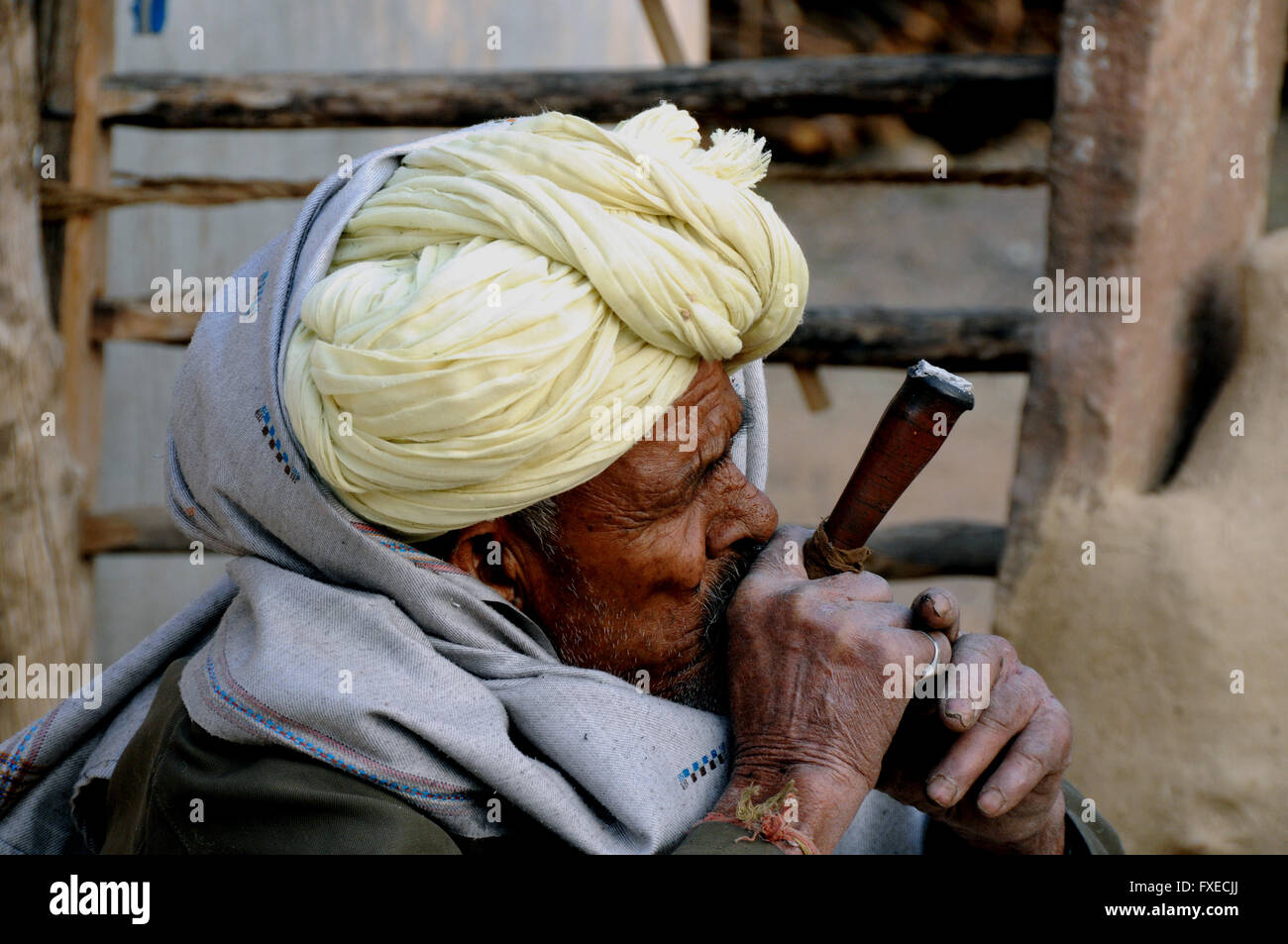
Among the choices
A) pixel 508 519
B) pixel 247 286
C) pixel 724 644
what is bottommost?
pixel 724 644

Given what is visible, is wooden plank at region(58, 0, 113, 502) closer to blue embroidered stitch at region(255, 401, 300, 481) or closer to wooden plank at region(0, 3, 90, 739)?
wooden plank at region(0, 3, 90, 739)

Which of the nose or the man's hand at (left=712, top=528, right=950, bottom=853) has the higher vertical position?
the nose

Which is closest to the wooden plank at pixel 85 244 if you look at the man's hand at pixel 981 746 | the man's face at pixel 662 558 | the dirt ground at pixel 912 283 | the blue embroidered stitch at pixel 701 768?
the man's face at pixel 662 558

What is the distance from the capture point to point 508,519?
75.0 inches

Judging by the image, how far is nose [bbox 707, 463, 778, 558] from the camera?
6.57 feet

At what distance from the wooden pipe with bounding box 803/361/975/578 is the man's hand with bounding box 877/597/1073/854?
169mm

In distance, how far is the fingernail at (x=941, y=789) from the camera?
1762mm

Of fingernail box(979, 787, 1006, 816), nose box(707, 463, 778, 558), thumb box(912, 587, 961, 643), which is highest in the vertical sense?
nose box(707, 463, 778, 558)

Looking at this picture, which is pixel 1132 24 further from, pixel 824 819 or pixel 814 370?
pixel 824 819

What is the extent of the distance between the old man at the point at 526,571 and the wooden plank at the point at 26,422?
199 centimetres

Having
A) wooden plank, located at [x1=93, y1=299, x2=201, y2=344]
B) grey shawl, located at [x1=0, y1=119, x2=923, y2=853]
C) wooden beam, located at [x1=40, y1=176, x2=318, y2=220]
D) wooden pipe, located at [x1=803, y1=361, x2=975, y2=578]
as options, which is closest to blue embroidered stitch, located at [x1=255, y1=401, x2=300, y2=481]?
grey shawl, located at [x1=0, y1=119, x2=923, y2=853]

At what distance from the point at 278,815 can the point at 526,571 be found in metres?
0.49
